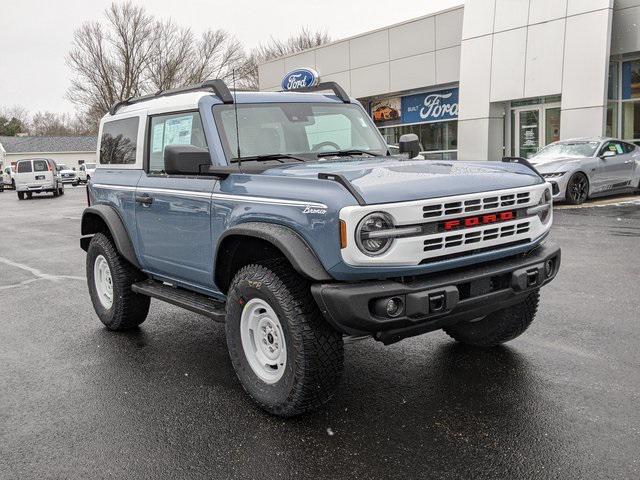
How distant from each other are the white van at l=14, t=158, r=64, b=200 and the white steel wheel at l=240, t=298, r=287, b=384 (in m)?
30.1

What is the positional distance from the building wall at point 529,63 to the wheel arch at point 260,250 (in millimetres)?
16895

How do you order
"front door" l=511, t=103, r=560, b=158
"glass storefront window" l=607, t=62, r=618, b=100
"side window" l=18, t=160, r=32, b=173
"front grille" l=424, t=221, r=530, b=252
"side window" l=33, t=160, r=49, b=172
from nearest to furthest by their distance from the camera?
"front grille" l=424, t=221, r=530, b=252
"glass storefront window" l=607, t=62, r=618, b=100
"front door" l=511, t=103, r=560, b=158
"side window" l=18, t=160, r=32, b=173
"side window" l=33, t=160, r=49, b=172

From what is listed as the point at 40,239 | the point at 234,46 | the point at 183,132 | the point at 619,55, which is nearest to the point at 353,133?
the point at 183,132

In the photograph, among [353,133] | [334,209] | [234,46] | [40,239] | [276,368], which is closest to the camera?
[334,209]

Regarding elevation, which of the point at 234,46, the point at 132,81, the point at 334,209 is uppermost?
the point at 234,46

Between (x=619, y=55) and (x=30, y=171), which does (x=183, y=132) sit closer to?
(x=619, y=55)

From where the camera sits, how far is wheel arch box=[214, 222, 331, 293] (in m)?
3.39

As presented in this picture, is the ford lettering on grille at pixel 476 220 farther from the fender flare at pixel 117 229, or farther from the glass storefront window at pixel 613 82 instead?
the glass storefront window at pixel 613 82

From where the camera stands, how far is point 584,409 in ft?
12.1

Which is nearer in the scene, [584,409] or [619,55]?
[584,409]

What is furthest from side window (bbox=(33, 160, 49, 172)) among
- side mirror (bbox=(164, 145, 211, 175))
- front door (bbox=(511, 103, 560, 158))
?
side mirror (bbox=(164, 145, 211, 175))

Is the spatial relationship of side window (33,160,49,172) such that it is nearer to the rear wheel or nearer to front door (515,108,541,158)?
front door (515,108,541,158)

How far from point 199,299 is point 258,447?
1.51 m

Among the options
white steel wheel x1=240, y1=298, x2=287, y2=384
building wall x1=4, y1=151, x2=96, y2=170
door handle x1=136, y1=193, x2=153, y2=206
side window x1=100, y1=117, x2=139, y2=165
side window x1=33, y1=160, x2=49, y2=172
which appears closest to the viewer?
white steel wheel x1=240, y1=298, x2=287, y2=384
